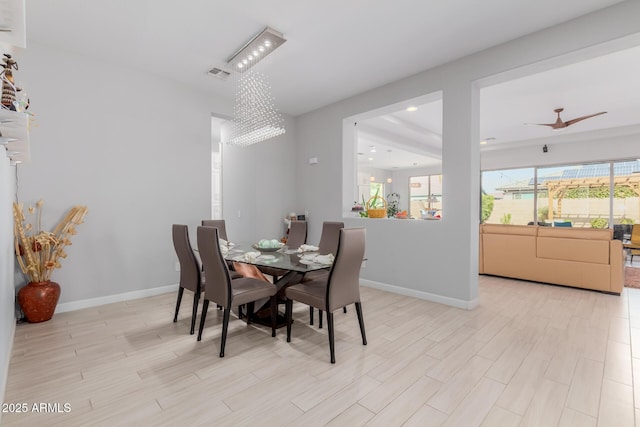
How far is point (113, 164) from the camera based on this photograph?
356 centimetres

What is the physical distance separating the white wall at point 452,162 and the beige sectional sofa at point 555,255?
5.19 feet

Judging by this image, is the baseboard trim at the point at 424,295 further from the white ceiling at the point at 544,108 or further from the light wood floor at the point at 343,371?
the white ceiling at the point at 544,108

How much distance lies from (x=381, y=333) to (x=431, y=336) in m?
0.43

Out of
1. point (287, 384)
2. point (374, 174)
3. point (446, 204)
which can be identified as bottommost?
point (287, 384)

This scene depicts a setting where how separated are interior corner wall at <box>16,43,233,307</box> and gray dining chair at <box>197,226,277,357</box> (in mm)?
1778

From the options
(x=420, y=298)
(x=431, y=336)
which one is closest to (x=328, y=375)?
(x=431, y=336)

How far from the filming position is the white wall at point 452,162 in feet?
8.89

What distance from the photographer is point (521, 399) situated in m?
1.78

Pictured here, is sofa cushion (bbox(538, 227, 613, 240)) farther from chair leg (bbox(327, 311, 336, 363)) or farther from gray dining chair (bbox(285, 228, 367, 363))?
chair leg (bbox(327, 311, 336, 363))

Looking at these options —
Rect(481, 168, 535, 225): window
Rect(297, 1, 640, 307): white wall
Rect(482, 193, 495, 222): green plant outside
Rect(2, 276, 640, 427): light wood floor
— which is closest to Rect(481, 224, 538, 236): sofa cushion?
Rect(2, 276, 640, 427): light wood floor

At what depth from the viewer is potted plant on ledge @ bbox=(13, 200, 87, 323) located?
2859 millimetres

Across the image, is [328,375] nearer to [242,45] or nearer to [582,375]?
[582,375]

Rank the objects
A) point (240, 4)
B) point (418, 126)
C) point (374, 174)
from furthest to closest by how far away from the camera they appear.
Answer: point (374, 174) → point (418, 126) → point (240, 4)

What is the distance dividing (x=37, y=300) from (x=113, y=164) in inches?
62.8
